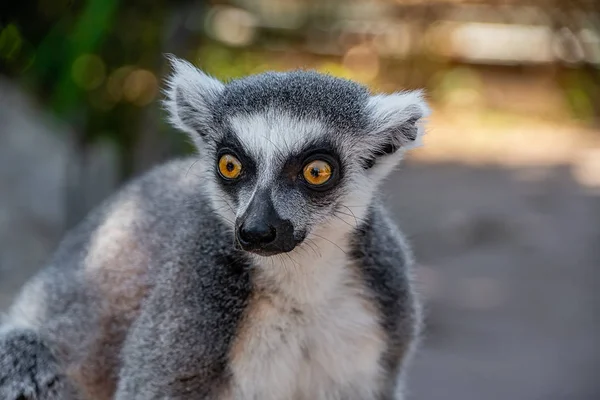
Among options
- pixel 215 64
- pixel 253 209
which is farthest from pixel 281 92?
pixel 215 64

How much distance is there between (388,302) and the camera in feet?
14.1

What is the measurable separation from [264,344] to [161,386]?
1.57 ft

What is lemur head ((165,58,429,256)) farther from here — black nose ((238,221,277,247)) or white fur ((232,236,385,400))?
white fur ((232,236,385,400))

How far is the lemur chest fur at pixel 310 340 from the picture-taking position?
399cm

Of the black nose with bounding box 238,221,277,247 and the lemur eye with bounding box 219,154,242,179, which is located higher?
the lemur eye with bounding box 219,154,242,179

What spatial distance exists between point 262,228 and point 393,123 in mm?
871

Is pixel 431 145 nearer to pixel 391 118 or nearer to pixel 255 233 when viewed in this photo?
pixel 391 118

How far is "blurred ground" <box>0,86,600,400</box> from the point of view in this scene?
791 centimetres

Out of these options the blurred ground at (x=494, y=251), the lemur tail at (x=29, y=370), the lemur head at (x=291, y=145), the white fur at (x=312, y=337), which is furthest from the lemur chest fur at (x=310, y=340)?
the blurred ground at (x=494, y=251)

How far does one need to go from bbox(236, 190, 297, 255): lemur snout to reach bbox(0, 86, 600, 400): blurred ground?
197 centimetres

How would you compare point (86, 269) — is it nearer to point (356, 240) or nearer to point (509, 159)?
point (356, 240)

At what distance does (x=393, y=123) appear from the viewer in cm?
397

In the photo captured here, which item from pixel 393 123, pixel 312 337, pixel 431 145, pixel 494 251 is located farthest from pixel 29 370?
pixel 431 145

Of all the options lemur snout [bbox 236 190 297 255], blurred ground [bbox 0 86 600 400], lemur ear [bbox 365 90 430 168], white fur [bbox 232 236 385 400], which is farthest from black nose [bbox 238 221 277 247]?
blurred ground [bbox 0 86 600 400]
